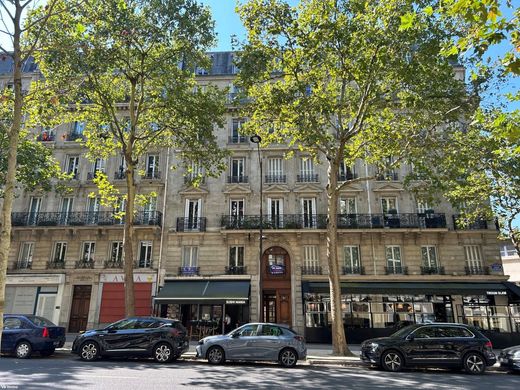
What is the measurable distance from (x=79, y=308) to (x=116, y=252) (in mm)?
3962

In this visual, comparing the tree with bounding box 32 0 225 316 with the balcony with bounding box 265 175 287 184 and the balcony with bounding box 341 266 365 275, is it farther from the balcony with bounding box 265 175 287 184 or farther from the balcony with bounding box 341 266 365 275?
the balcony with bounding box 341 266 365 275

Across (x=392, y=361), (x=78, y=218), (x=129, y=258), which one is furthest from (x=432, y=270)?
(x=78, y=218)

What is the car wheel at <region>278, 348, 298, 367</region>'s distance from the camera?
11.9m

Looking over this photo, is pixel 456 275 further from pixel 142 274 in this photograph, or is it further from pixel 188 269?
pixel 142 274

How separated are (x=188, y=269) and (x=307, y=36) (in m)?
14.7

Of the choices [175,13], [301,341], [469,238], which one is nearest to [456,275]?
[469,238]

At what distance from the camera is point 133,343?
481 inches

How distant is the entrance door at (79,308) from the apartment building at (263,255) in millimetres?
63

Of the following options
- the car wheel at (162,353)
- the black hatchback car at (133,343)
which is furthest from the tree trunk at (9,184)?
the car wheel at (162,353)

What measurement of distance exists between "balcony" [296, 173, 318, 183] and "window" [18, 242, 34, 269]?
1751 cm

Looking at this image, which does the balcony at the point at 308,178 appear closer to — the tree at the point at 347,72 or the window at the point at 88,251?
the tree at the point at 347,72

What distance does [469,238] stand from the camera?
22.5 meters

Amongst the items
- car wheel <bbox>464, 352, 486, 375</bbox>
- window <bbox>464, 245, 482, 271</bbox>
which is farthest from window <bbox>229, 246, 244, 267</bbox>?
car wheel <bbox>464, 352, 486, 375</bbox>

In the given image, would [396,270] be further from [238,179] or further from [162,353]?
[162,353]
